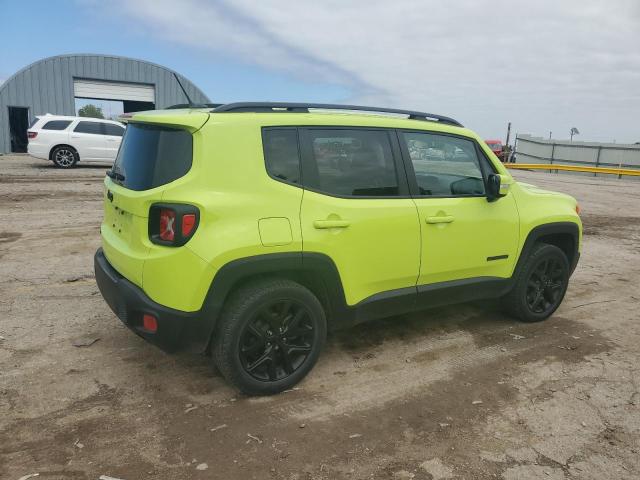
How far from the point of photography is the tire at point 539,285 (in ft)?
14.6

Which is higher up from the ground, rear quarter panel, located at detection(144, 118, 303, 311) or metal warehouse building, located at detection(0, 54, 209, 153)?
metal warehouse building, located at detection(0, 54, 209, 153)

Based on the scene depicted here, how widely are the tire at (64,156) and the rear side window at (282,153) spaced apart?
1548cm

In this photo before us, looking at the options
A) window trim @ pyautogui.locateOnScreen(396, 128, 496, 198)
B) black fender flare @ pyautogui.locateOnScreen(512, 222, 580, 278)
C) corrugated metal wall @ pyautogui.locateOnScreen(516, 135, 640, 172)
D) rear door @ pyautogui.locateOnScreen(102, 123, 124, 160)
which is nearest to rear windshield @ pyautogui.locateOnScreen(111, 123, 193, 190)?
window trim @ pyautogui.locateOnScreen(396, 128, 496, 198)

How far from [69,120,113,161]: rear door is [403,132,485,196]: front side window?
49.4ft

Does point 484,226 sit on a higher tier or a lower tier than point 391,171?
lower

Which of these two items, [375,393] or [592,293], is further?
[592,293]

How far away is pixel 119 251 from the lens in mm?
3201

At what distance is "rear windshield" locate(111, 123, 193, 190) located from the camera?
2.92m

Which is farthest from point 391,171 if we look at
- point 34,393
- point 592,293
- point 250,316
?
point 592,293

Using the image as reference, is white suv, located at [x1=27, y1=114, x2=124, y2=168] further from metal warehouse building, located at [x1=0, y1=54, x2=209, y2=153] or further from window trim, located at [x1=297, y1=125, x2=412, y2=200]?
window trim, located at [x1=297, y1=125, x2=412, y2=200]

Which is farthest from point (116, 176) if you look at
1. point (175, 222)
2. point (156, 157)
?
point (175, 222)

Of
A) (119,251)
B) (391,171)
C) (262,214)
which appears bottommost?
(119,251)

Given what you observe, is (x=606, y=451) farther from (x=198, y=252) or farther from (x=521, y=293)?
(x=198, y=252)

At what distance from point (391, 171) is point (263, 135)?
3.36 feet
